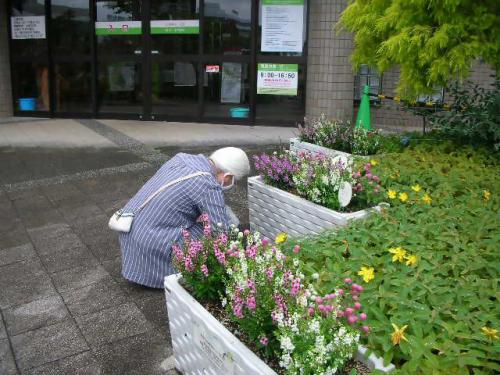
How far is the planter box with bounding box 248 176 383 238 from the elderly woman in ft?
1.82

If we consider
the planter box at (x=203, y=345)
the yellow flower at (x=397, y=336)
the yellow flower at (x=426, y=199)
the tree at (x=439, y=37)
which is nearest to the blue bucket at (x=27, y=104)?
the tree at (x=439, y=37)

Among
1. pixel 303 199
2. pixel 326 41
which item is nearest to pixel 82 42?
pixel 326 41

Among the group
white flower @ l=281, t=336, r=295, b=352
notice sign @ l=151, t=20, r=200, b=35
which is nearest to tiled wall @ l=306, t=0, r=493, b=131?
notice sign @ l=151, t=20, r=200, b=35

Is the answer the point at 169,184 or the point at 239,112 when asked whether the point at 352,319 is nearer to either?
the point at 169,184

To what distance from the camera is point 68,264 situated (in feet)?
14.7

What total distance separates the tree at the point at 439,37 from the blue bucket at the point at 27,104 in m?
9.20

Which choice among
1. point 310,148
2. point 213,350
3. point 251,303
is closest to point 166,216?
point 213,350

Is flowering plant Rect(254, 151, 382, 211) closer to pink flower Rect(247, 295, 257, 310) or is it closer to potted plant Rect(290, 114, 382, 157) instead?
potted plant Rect(290, 114, 382, 157)

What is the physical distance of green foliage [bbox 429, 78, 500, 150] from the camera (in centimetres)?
506

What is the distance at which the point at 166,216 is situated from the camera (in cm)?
376

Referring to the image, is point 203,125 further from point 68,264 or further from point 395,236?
point 395,236

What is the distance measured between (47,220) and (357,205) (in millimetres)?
3296

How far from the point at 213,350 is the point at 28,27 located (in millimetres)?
11213

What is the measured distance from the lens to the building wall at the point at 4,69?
38.8 feet
